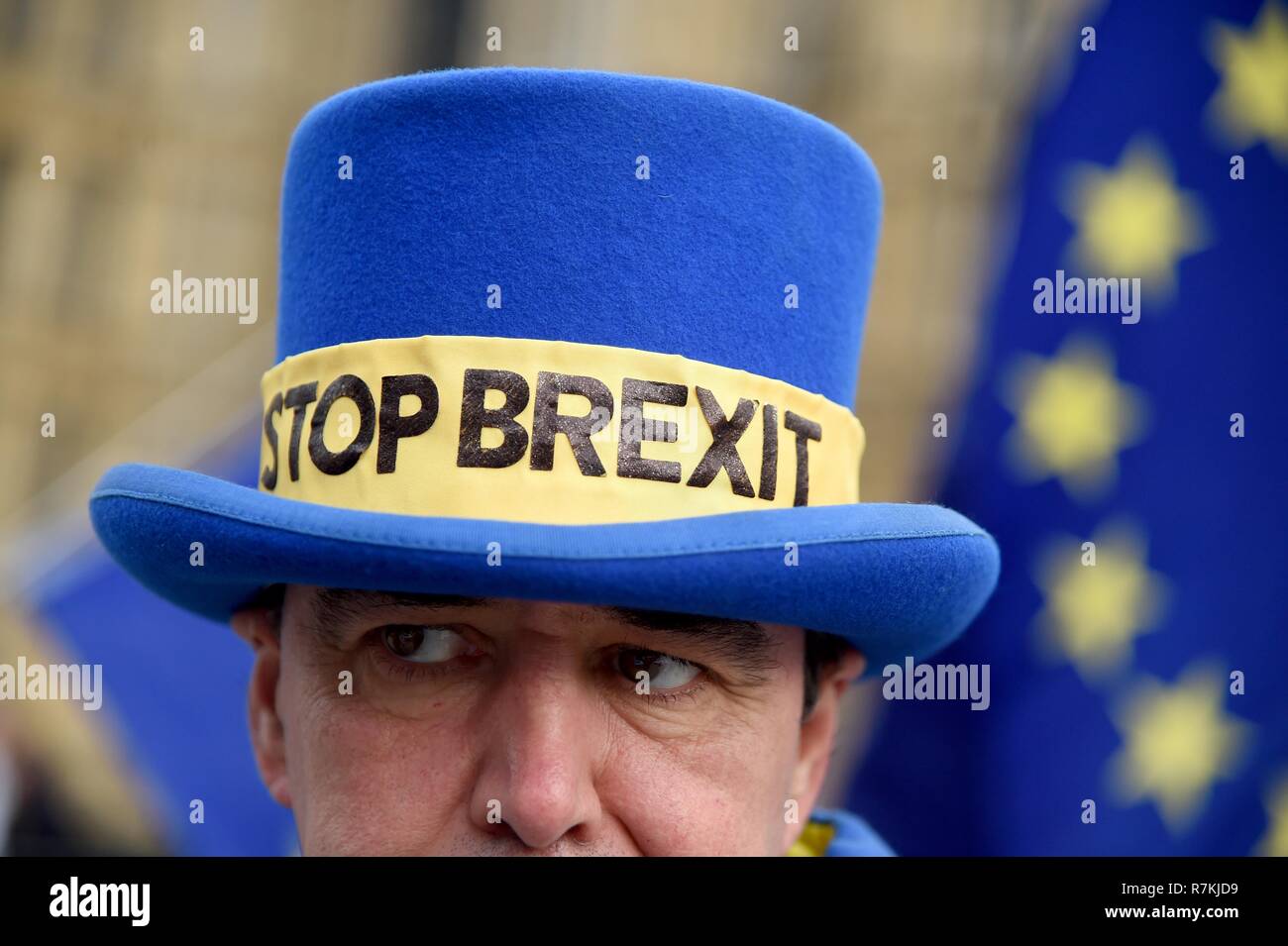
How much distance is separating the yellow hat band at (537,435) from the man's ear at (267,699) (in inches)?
13.6

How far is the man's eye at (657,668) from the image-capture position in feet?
6.01

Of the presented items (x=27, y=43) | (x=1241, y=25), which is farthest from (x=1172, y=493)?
(x=27, y=43)

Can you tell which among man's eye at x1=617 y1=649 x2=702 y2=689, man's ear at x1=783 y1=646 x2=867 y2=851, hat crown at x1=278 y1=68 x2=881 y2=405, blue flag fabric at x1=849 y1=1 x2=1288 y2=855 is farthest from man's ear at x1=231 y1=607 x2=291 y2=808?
blue flag fabric at x1=849 y1=1 x2=1288 y2=855

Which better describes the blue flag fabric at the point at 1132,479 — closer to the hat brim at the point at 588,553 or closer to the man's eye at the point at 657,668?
the hat brim at the point at 588,553

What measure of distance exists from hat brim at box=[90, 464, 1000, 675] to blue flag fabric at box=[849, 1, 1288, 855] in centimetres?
174

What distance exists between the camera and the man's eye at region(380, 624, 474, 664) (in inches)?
71.9

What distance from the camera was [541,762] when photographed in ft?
5.49

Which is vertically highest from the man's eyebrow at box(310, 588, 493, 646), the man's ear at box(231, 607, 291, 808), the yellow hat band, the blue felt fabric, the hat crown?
the hat crown

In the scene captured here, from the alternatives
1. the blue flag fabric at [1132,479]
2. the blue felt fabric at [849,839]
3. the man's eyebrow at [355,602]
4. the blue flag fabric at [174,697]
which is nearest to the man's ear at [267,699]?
the man's eyebrow at [355,602]

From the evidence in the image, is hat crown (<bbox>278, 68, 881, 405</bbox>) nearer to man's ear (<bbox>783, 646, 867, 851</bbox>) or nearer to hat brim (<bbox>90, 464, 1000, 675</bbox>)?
hat brim (<bbox>90, 464, 1000, 675</bbox>)

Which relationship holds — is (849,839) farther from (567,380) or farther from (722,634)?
(567,380)

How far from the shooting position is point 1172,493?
3.54 metres
